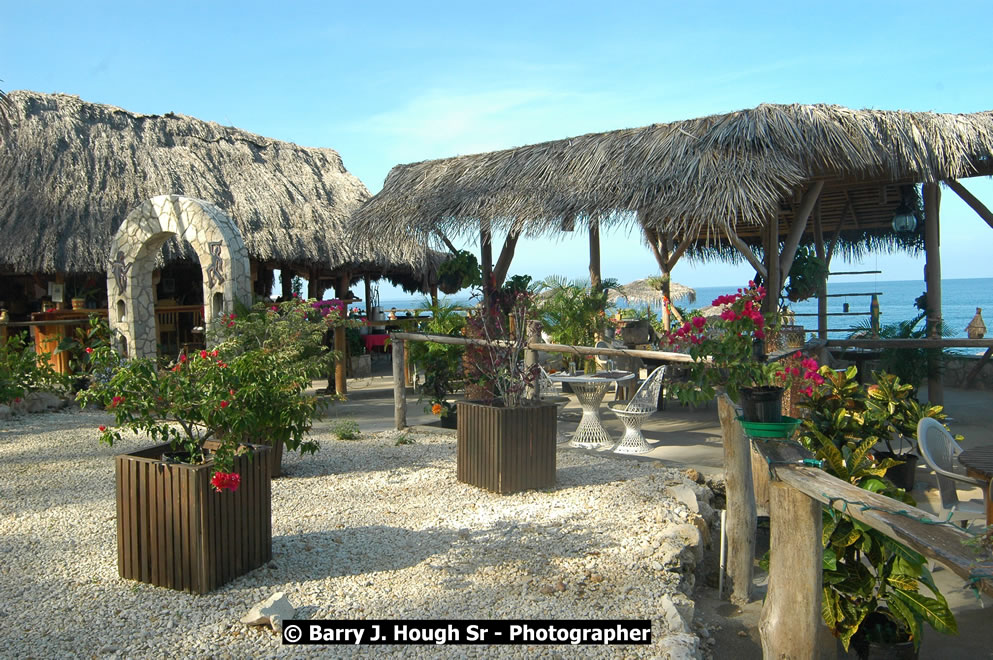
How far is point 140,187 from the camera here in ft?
38.5

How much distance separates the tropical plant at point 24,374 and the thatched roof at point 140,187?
221 cm

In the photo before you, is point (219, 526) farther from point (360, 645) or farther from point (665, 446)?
point (665, 446)

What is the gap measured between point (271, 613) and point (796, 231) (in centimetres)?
622

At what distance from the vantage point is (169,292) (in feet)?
43.3

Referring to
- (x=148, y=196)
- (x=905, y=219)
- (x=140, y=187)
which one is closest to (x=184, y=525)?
(x=905, y=219)

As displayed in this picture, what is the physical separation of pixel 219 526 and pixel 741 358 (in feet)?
7.99

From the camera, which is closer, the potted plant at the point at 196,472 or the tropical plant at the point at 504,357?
the potted plant at the point at 196,472

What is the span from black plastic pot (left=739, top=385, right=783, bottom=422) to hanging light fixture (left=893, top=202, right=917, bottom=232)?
22.3 ft

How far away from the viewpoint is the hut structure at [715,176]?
6602 millimetres

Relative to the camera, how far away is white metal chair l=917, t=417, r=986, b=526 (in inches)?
157

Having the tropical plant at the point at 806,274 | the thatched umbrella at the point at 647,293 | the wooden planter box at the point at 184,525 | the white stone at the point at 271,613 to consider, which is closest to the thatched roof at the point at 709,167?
the tropical plant at the point at 806,274

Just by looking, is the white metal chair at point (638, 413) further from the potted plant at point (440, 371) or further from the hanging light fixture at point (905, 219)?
the hanging light fixture at point (905, 219)

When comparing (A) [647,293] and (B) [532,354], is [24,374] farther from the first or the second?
(A) [647,293]

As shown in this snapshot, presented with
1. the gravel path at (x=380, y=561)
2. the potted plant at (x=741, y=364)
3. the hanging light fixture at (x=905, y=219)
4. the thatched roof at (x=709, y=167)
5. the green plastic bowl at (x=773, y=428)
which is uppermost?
the thatched roof at (x=709, y=167)
